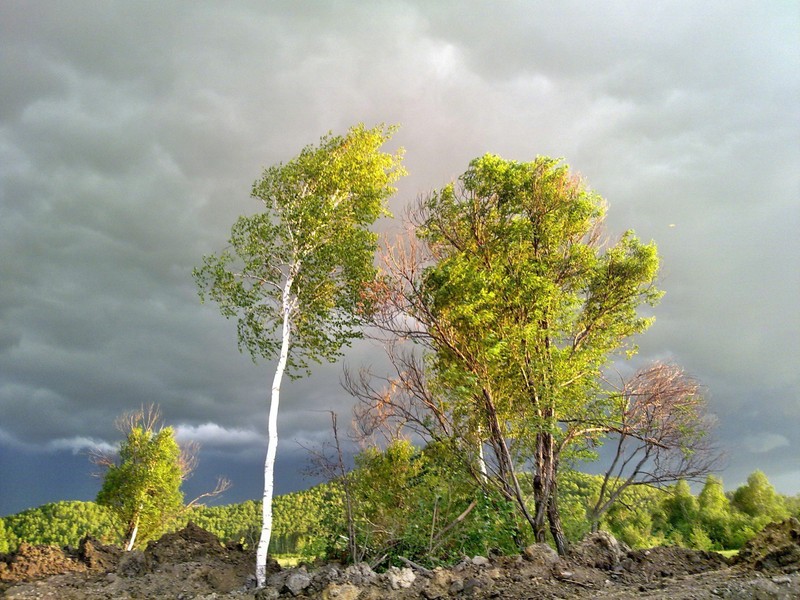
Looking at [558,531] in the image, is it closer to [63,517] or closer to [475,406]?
[475,406]

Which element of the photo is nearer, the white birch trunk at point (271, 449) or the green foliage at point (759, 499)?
the white birch trunk at point (271, 449)

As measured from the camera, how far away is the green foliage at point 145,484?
29016mm

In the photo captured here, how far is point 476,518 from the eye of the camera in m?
12.9

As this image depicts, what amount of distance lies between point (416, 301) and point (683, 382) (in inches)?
334

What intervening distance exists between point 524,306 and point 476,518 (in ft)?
18.8

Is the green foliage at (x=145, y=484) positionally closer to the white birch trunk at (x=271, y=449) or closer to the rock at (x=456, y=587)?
the white birch trunk at (x=271, y=449)

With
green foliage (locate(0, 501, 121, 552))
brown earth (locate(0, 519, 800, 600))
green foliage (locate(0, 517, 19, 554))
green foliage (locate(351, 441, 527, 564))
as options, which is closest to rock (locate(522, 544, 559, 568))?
brown earth (locate(0, 519, 800, 600))

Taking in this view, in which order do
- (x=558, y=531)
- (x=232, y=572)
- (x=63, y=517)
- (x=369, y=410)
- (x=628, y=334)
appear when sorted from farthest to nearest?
(x=63, y=517)
(x=628, y=334)
(x=369, y=410)
(x=558, y=531)
(x=232, y=572)

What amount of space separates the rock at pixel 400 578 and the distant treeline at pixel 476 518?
2.72 meters

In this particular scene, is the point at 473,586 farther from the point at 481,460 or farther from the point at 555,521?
the point at 555,521

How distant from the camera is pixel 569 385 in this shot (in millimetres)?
15281

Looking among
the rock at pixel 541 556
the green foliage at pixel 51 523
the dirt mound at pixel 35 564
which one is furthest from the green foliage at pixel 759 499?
the green foliage at pixel 51 523

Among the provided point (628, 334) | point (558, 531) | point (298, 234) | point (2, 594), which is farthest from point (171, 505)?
point (628, 334)

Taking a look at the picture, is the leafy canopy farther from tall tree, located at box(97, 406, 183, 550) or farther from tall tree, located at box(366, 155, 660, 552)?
tall tree, located at box(97, 406, 183, 550)
